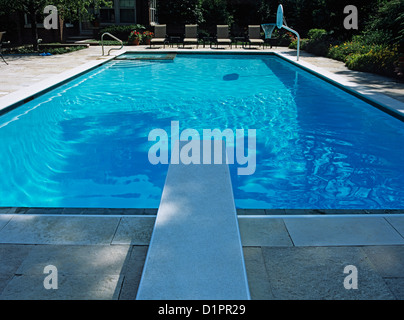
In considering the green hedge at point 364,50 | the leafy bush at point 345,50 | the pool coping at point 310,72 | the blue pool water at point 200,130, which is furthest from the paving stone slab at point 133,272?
the leafy bush at point 345,50

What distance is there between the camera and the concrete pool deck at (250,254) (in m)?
2.54

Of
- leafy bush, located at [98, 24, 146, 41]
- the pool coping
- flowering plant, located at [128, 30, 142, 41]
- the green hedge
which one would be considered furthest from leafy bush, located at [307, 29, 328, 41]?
leafy bush, located at [98, 24, 146, 41]

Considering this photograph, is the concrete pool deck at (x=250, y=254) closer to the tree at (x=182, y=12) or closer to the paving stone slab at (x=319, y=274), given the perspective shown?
the paving stone slab at (x=319, y=274)

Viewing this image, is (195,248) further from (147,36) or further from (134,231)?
(147,36)

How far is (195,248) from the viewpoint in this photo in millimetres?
2832

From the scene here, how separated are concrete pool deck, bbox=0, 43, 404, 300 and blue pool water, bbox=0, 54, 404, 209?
1.30 meters

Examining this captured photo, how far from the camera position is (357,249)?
3047 mm

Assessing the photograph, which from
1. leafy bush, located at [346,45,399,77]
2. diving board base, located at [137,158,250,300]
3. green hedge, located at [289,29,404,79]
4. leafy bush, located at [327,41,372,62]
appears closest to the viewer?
diving board base, located at [137,158,250,300]

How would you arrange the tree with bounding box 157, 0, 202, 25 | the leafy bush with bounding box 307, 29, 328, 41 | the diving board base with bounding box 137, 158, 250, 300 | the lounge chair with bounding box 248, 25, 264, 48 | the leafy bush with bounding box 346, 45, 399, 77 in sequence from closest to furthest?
the diving board base with bounding box 137, 158, 250, 300, the leafy bush with bounding box 346, 45, 399, 77, the leafy bush with bounding box 307, 29, 328, 41, the lounge chair with bounding box 248, 25, 264, 48, the tree with bounding box 157, 0, 202, 25

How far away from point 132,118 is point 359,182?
16.2 ft

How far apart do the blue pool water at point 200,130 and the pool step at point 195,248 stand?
4.04ft

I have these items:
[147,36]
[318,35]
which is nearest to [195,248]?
[318,35]

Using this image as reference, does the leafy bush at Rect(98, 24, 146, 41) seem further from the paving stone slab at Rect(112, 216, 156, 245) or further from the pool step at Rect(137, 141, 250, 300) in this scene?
the paving stone slab at Rect(112, 216, 156, 245)

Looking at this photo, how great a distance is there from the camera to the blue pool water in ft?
16.5
